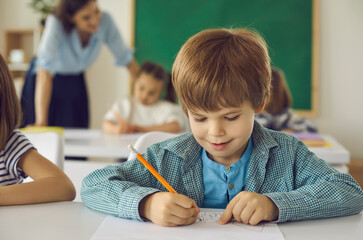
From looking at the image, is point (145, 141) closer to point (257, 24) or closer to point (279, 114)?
point (279, 114)

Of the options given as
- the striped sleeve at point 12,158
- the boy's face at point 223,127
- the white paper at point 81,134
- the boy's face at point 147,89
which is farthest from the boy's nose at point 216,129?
the boy's face at point 147,89

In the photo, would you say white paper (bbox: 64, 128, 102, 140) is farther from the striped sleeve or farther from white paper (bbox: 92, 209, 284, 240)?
white paper (bbox: 92, 209, 284, 240)

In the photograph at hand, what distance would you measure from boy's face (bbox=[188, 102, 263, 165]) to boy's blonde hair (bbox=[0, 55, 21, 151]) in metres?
0.53

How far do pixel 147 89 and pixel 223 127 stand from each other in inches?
75.9

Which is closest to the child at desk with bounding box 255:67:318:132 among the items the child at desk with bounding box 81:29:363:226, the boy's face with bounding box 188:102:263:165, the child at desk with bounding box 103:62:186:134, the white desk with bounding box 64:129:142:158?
the child at desk with bounding box 103:62:186:134

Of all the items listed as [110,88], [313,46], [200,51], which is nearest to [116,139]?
[200,51]

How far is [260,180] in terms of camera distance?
40.5 inches

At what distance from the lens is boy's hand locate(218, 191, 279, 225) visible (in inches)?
32.9

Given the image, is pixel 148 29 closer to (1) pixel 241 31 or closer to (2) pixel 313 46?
(2) pixel 313 46

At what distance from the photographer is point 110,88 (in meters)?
4.07

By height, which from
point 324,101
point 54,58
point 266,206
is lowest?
point 324,101

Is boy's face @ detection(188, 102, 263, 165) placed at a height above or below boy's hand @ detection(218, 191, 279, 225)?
above

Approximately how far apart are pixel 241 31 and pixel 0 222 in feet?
2.09

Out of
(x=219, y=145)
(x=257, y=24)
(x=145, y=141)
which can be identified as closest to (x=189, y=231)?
(x=219, y=145)
